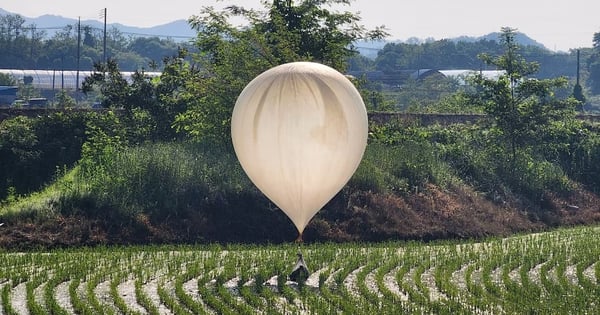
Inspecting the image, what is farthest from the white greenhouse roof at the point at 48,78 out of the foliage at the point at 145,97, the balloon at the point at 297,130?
the balloon at the point at 297,130

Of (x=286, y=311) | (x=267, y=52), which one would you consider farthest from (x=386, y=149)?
(x=286, y=311)

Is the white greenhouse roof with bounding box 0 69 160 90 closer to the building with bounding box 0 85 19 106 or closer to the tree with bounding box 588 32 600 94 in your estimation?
the building with bounding box 0 85 19 106

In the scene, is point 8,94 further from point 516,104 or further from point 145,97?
point 516,104

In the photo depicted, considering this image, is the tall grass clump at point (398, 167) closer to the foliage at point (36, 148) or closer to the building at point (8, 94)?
the foliage at point (36, 148)

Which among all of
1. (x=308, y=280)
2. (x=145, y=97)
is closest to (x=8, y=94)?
(x=145, y=97)

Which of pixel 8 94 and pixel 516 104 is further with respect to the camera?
pixel 8 94

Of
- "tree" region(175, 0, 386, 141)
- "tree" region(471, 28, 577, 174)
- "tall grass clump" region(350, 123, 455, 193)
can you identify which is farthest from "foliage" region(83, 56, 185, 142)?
"tree" region(471, 28, 577, 174)
